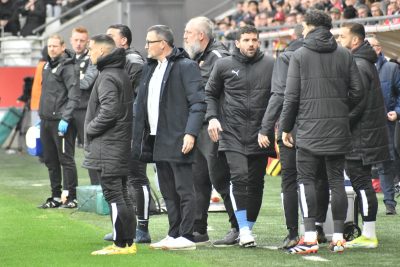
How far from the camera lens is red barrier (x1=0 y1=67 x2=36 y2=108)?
28.8 meters

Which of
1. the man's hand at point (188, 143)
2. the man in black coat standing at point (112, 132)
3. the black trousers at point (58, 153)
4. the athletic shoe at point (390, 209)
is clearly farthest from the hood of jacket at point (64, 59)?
the man's hand at point (188, 143)

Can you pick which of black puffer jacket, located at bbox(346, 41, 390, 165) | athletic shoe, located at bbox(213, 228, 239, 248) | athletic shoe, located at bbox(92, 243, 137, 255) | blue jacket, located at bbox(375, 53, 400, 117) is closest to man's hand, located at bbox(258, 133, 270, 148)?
black puffer jacket, located at bbox(346, 41, 390, 165)

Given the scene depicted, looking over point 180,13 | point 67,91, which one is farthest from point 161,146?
point 180,13

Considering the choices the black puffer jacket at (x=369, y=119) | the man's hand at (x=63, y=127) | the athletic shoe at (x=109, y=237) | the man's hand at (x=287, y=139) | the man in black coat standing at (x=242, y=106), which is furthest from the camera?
the man's hand at (x=63, y=127)

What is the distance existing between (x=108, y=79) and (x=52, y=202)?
495cm

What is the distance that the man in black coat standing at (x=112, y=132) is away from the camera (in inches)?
441

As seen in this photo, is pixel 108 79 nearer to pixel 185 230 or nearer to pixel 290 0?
pixel 185 230

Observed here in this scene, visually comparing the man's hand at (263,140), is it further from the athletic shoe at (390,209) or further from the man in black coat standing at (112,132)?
the athletic shoe at (390,209)

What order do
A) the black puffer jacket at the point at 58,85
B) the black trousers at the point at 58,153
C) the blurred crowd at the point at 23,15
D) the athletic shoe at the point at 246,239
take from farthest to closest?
the blurred crowd at the point at 23,15, the black trousers at the point at 58,153, the black puffer jacket at the point at 58,85, the athletic shoe at the point at 246,239

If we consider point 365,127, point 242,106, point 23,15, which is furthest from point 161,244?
point 23,15

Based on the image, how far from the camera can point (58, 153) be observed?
52.4 feet

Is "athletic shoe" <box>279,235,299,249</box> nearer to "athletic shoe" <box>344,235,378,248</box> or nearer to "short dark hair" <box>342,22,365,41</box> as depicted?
"athletic shoe" <box>344,235,378,248</box>

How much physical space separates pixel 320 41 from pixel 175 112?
1.49m

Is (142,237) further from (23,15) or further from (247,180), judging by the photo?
(23,15)
